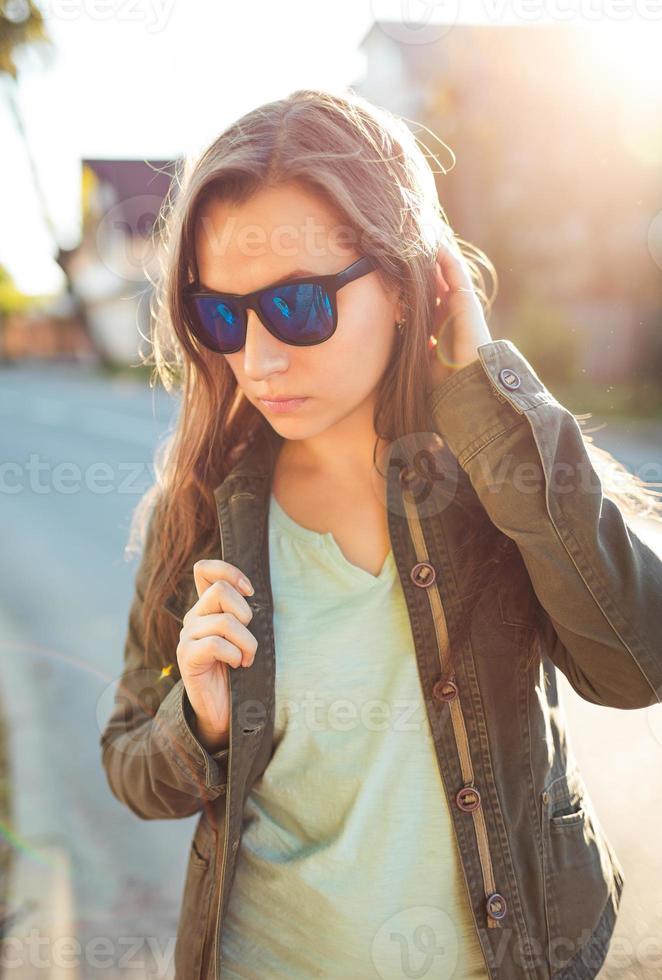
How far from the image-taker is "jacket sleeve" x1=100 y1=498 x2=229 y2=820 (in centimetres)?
148

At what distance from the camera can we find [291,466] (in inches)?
70.1

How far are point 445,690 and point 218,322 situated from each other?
805 mm

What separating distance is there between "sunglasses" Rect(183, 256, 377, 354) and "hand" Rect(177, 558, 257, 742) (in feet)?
1.45

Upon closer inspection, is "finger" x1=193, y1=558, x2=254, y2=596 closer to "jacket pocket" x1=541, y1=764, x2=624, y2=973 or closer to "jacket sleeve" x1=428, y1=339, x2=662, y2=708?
"jacket sleeve" x1=428, y1=339, x2=662, y2=708

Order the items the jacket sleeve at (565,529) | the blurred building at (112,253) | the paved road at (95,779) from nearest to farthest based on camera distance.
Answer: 1. the jacket sleeve at (565,529)
2. the paved road at (95,779)
3. the blurred building at (112,253)

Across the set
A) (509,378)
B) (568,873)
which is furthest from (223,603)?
(568,873)

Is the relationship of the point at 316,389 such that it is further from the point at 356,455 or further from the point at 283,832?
the point at 283,832

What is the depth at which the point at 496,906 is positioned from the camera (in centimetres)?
141

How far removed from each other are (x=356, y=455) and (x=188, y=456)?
392 millimetres

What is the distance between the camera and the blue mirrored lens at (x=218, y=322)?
5.01 ft

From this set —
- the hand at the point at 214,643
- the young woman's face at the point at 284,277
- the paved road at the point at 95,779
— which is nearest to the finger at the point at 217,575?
the hand at the point at 214,643

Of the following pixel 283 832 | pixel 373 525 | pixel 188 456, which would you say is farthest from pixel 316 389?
pixel 283 832

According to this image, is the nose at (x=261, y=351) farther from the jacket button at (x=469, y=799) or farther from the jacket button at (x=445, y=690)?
the jacket button at (x=469, y=799)

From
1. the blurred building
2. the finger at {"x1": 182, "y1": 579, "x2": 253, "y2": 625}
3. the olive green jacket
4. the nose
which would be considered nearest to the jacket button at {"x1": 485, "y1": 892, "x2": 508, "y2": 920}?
the olive green jacket
